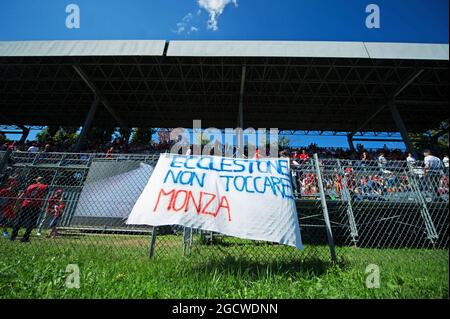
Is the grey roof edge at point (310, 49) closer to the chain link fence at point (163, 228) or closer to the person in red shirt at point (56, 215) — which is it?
the chain link fence at point (163, 228)

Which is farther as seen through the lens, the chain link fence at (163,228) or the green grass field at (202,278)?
the chain link fence at (163,228)

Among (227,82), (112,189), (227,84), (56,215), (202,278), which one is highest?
(227,84)

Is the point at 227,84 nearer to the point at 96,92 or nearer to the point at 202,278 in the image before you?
the point at 96,92

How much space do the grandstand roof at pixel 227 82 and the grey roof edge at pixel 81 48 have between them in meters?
0.06

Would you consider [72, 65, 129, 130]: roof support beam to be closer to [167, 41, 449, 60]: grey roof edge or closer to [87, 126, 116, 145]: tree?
[87, 126, 116, 145]: tree

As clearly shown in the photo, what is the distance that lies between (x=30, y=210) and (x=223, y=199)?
6456 mm

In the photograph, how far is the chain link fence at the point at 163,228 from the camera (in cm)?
593

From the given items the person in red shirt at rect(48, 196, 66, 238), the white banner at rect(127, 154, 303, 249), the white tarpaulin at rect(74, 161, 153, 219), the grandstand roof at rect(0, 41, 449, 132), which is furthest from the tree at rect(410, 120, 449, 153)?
the person in red shirt at rect(48, 196, 66, 238)

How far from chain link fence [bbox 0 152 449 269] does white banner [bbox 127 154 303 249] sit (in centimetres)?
141

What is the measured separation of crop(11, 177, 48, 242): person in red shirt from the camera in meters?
6.93

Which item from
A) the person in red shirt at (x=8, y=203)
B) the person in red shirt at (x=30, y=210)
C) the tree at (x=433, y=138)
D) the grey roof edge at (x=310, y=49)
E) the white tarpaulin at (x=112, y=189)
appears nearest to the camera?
the person in red shirt at (x=8, y=203)

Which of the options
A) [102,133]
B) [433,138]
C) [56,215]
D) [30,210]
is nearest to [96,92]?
[102,133]

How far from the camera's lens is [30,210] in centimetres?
735

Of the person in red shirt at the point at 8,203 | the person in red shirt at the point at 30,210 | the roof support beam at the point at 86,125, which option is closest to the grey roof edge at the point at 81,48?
the roof support beam at the point at 86,125
